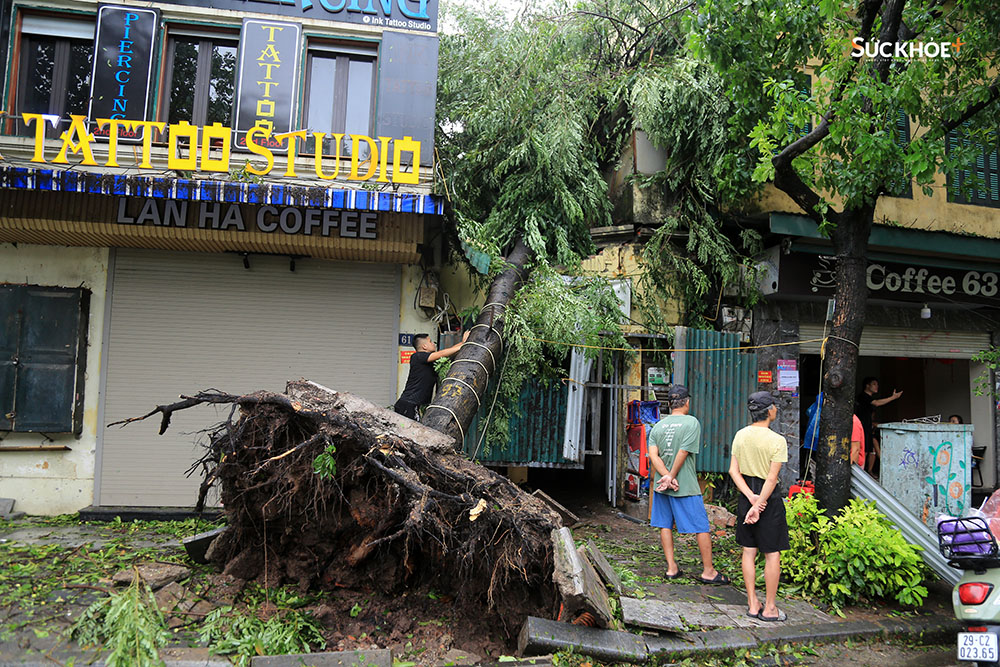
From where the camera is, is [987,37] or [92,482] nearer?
[987,37]

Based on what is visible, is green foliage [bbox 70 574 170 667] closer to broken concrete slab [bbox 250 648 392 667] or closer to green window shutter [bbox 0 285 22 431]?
broken concrete slab [bbox 250 648 392 667]

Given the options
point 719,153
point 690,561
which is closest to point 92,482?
point 690,561

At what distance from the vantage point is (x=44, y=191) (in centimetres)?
718

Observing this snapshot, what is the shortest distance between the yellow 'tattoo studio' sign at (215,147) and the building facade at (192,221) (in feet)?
0.11

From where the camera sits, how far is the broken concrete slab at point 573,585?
4.11 m

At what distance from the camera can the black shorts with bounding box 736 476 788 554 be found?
489 centimetres

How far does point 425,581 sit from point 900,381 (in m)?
12.9

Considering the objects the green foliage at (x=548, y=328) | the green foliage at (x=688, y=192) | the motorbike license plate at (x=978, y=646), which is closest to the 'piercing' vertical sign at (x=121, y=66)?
the green foliage at (x=548, y=328)

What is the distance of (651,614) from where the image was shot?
460 centimetres

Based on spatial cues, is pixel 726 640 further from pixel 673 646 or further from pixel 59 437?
pixel 59 437

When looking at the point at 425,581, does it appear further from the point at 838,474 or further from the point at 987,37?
the point at 987,37

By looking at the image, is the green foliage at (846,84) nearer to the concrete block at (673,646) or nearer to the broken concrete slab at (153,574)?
the concrete block at (673,646)

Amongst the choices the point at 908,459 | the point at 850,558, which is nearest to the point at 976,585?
the point at 850,558

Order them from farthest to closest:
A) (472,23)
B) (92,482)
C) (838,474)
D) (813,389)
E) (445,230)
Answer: (813,389), (472,23), (445,230), (92,482), (838,474)
